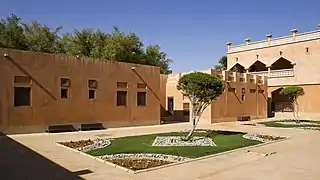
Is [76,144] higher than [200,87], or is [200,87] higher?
[200,87]

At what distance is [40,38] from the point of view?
37219 mm

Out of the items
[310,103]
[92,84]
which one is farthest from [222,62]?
[92,84]

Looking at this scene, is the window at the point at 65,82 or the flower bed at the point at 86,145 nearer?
the flower bed at the point at 86,145

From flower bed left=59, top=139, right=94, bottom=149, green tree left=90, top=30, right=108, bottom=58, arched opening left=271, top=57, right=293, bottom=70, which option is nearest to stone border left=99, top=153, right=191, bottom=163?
flower bed left=59, top=139, right=94, bottom=149

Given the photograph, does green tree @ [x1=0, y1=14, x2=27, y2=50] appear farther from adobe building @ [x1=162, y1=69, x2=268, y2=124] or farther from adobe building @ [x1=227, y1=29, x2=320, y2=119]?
adobe building @ [x1=227, y1=29, x2=320, y2=119]

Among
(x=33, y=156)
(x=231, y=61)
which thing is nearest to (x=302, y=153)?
(x=33, y=156)

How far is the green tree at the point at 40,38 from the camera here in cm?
3616

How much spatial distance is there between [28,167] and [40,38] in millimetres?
31481

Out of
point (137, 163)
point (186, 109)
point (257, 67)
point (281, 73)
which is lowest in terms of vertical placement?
point (137, 163)

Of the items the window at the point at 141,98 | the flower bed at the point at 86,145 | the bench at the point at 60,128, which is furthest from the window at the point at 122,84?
the flower bed at the point at 86,145

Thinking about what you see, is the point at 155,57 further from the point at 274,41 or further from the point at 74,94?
the point at 74,94

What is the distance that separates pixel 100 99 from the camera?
2005 centimetres

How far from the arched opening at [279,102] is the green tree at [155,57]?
14924 mm

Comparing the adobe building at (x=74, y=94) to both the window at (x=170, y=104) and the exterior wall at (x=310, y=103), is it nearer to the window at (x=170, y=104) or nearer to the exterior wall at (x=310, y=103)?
the window at (x=170, y=104)
